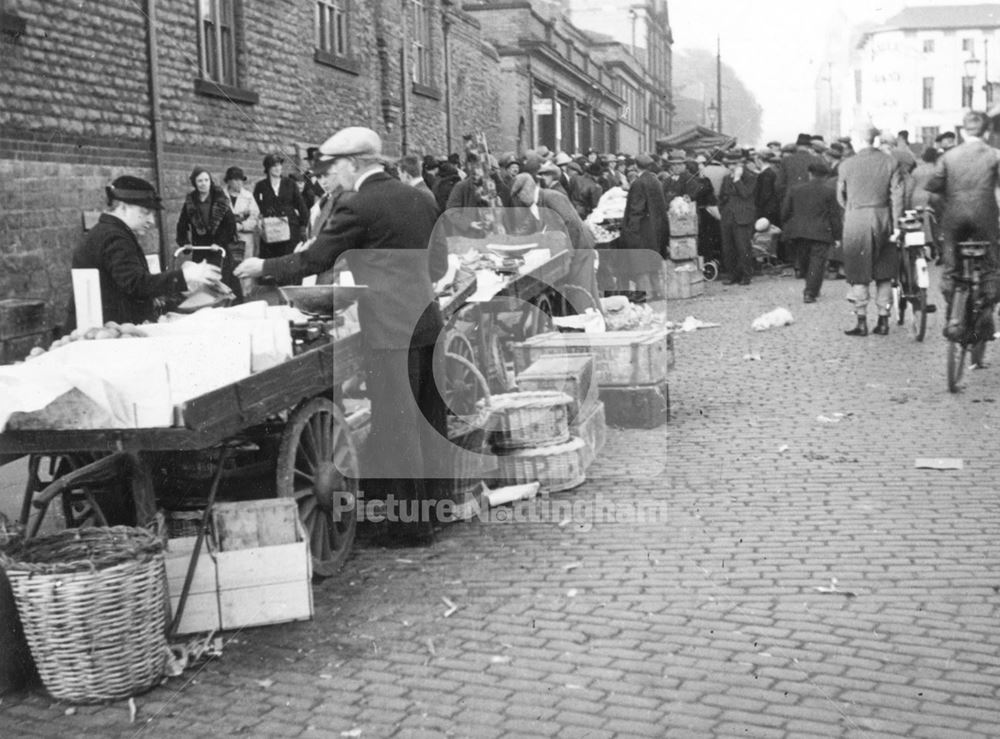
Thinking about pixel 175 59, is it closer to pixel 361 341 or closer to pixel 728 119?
pixel 361 341

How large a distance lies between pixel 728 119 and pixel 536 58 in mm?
81922

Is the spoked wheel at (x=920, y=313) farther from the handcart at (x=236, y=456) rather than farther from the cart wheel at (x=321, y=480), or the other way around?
the cart wheel at (x=321, y=480)

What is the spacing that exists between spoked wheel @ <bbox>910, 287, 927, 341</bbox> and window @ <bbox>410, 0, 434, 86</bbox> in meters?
14.2

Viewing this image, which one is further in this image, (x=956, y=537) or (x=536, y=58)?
(x=536, y=58)

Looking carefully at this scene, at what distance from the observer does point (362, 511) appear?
7.06 m

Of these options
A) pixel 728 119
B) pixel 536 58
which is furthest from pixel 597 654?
pixel 728 119

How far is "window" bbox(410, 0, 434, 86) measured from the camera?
26.3m

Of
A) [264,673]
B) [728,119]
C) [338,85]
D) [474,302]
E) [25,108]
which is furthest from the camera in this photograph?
[728,119]

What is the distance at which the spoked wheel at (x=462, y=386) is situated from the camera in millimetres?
7996

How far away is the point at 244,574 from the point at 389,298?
1.87 metres

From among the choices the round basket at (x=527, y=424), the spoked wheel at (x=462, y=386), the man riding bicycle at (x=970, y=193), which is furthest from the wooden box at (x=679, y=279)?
the round basket at (x=527, y=424)

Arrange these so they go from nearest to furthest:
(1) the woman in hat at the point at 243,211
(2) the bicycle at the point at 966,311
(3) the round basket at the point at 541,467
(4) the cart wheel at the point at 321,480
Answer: (4) the cart wheel at the point at 321,480 < (3) the round basket at the point at 541,467 < (2) the bicycle at the point at 966,311 < (1) the woman in hat at the point at 243,211

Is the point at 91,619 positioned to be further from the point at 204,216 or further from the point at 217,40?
the point at 217,40

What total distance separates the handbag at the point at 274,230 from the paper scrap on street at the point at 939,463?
905 cm
